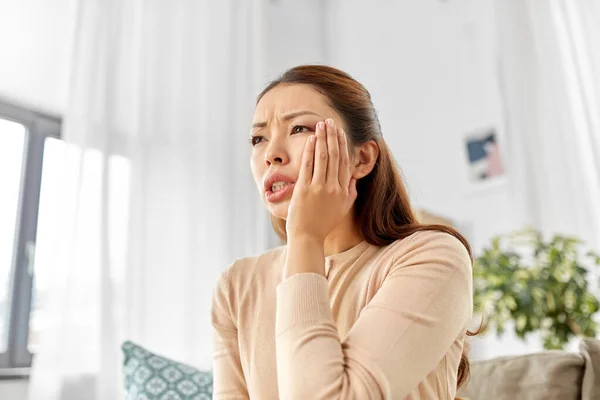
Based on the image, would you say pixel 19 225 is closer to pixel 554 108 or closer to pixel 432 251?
pixel 432 251

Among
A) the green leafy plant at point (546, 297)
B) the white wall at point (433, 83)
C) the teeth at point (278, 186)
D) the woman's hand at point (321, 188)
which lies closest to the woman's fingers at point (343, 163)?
the woman's hand at point (321, 188)

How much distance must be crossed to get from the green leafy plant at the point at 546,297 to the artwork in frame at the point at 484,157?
2.87 ft

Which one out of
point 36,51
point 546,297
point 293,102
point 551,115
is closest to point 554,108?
point 551,115

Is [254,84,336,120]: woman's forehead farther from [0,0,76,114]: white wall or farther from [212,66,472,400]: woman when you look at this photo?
[0,0,76,114]: white wall

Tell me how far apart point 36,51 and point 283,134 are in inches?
57.2

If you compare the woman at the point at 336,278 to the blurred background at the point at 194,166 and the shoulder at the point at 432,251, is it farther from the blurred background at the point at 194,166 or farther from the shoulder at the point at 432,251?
the blurred background at the point at 194,166

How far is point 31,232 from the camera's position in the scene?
1.98m

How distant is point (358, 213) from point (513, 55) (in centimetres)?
227

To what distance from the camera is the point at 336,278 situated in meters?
0.99

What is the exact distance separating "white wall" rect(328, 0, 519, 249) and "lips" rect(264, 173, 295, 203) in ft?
7.39

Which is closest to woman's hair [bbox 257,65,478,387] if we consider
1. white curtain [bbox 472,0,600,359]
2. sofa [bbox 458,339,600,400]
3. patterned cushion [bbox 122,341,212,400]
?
sofa [bbox 458,339,600,400]

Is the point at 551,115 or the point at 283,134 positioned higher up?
the point at 551,115

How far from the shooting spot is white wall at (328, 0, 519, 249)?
128 inches

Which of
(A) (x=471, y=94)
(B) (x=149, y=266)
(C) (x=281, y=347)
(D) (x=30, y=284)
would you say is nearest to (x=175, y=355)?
(B) (x=149, y=266)
